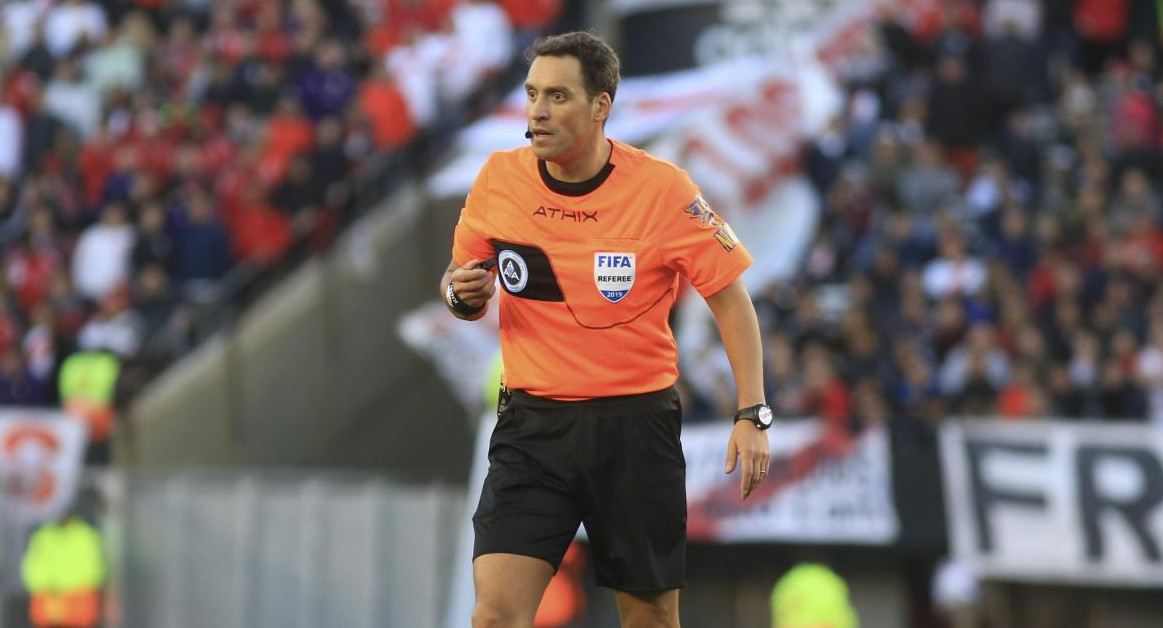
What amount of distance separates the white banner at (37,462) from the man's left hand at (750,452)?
11.3m

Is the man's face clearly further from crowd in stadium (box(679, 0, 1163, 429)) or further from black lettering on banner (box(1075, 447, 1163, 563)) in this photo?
crowd in stadium (box(679, 0, 1163, 429))

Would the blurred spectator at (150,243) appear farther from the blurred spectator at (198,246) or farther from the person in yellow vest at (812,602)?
the person in yellow vest at (812,602)

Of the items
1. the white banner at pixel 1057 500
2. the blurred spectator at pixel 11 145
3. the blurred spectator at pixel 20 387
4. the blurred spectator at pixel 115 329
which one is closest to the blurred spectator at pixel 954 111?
the white banner at pixel 1057 500

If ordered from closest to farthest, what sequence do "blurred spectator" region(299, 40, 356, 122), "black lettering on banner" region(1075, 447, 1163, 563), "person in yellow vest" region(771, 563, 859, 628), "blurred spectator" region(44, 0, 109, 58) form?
1. "person in yellow vest" region(771, 563, 859, 628)
2. "black lettering on banner" region(1075, 447, 1163, 563)
3. "blurred spectator" region(299, 40, 356, 122)
4. "blurred spectator" region(44, 0, 109, 58)

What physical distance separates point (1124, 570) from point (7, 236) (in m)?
11.8

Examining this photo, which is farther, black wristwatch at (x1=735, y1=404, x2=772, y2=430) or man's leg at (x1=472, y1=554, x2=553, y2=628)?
black wristwatch at (x1=735, y1=404, x2=772, y2=430)

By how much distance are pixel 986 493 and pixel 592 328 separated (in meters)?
7.60

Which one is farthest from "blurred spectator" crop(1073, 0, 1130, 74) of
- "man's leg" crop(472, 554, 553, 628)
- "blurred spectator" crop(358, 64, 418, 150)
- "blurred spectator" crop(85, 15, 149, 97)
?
"man's leg" crop(472, 554, 553, 628)

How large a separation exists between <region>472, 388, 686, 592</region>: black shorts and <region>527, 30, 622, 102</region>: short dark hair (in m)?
0.99

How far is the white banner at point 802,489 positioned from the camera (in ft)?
44.9

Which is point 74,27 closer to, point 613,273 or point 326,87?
point 326,87

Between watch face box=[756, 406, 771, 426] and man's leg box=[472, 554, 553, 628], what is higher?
watch face box=[756, 406, 771, 426]

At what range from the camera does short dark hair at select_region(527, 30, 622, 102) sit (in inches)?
250

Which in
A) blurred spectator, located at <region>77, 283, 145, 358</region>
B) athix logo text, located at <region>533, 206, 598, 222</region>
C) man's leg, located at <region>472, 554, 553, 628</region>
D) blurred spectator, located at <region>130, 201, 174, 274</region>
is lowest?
man's leg, located at <region>472, 554, 553, 628</region>
